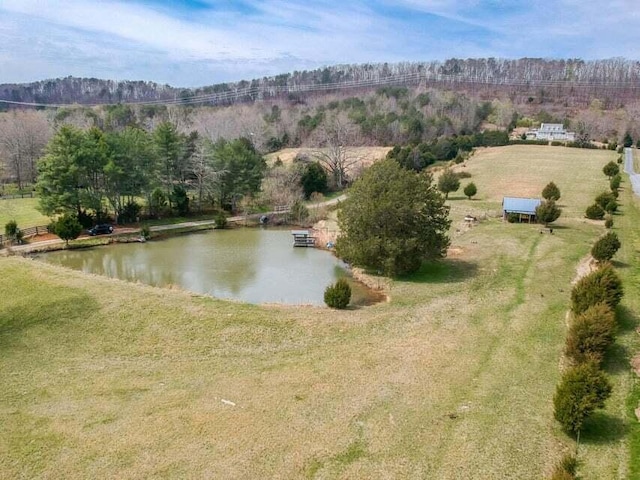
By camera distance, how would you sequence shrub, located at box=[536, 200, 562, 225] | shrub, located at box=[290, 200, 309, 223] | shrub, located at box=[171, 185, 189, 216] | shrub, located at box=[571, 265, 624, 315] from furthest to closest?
1. shrub, located at box=[171, 185, 189, 216]
2. shrub, located at box=[290, 200, 309, 223]
3. shrub, located at box=[536, 200, 562, 225]
4. shrub, located at box=[571, 265, 624, 315]

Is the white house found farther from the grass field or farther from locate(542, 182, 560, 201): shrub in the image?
the grass field

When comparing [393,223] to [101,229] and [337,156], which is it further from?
[337,156]

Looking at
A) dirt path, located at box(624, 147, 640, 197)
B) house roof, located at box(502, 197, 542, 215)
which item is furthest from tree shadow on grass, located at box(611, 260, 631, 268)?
dirt path, located at box(624, 147, 640, 197)

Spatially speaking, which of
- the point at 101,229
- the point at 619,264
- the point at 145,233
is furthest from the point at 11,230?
the point at 619,264

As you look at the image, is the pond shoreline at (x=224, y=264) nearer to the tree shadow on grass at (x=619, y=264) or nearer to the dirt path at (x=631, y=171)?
the tree shadow on grass at (x=619, y=264)

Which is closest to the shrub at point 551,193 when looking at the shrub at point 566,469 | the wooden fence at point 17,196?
the shrub at point 566,469
